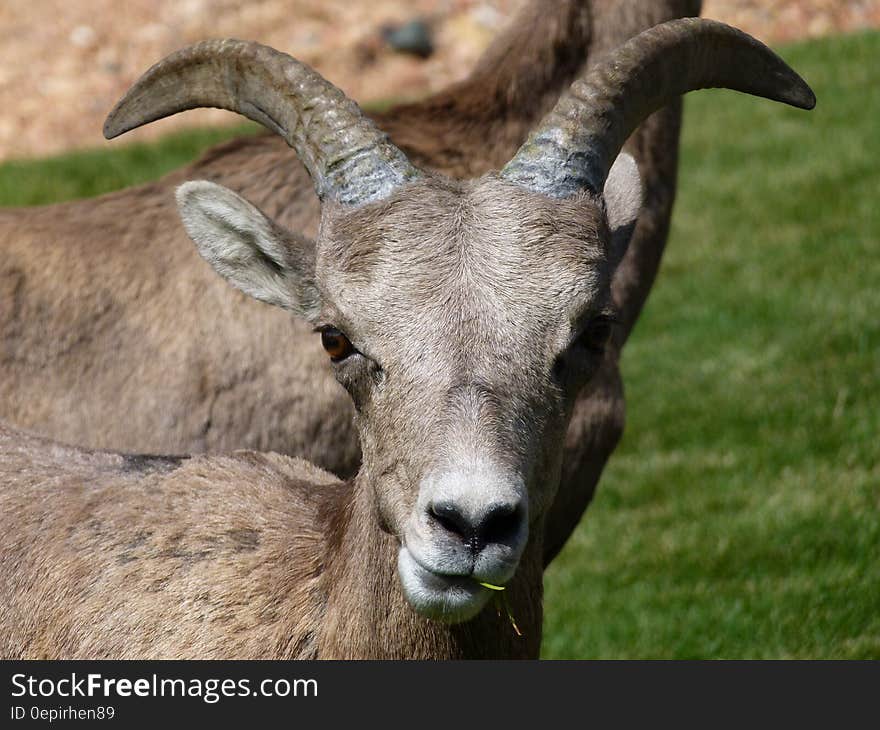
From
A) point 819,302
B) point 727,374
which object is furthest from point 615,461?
point 819,302

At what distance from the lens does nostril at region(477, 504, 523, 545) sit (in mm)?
3914

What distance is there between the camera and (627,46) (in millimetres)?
5234

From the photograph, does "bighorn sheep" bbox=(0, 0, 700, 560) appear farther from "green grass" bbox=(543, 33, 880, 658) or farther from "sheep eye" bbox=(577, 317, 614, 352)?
"sheep eye" bbox=(577, 317, 614, 352)

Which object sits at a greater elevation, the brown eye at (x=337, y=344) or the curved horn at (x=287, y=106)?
the curved horn at (x=287, y=106)

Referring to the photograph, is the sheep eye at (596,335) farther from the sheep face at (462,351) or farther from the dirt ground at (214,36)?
the dirt ground at (214,36)

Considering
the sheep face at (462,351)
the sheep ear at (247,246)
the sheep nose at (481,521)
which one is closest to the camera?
the sheep nose at (481,521)

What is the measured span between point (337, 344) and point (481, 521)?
0.93m

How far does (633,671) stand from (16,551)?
2108 millimetres

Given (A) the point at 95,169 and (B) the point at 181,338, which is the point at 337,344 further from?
(A) the point at 95,169

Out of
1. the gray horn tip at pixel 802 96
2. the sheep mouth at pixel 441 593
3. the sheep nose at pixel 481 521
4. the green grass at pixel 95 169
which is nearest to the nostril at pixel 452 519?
the sheep nose at pixel 481 521

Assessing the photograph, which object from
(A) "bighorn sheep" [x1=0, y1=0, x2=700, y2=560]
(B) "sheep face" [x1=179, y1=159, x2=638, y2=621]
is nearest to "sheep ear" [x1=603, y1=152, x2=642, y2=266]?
(B) "sheep face" [x1=179, y1=159, x2=638, y2=621]

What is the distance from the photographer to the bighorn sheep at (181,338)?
22.0 ft

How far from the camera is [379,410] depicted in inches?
177

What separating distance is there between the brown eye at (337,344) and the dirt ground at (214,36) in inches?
492
